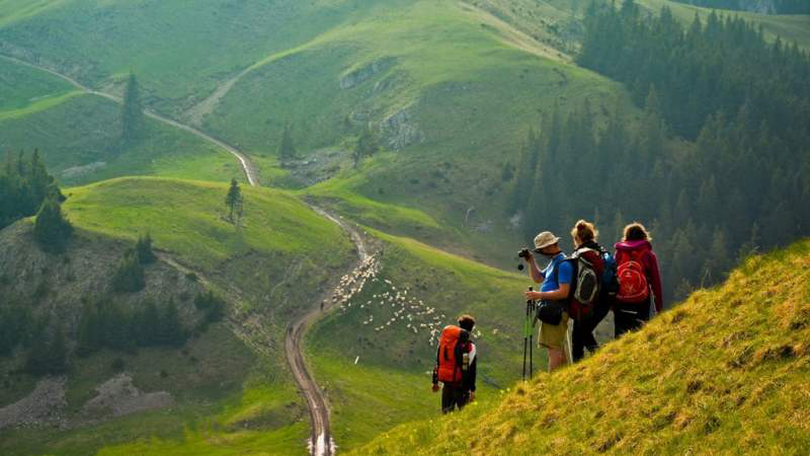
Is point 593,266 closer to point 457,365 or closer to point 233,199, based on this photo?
point 457,365

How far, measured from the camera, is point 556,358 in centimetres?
2470

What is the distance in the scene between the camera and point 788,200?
7446 inches

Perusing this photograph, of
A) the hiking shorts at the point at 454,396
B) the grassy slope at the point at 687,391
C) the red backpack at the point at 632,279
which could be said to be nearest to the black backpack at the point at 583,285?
the red backpack at the point at 632,279

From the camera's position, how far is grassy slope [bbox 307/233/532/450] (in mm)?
106062

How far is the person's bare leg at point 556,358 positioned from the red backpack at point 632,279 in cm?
217

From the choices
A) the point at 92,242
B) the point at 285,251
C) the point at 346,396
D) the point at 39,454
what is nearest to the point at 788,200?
the point at 285,251

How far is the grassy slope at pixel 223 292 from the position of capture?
322 ft

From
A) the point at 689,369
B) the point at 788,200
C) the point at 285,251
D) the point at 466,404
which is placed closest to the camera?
the point at 689,369

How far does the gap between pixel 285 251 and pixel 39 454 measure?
53650mm

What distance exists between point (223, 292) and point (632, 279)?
107 metres

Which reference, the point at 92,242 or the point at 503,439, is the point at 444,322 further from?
the point at 503,439

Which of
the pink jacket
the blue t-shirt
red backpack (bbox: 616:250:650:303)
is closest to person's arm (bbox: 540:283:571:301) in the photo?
the blue t-shirt

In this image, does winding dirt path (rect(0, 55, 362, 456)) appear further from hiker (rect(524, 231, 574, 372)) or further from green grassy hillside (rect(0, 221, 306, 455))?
hiker (rect(524, 231, 574, 372))

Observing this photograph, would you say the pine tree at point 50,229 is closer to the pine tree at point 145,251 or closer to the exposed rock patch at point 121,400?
Answer: the pine tree at point 145,251
